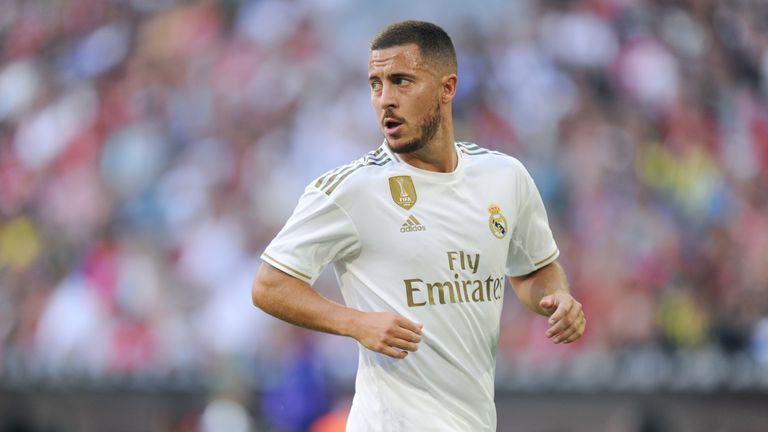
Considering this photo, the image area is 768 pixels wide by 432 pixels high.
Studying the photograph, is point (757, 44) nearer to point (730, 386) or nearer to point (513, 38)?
point (513, 38)

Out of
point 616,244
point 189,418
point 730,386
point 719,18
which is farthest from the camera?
point 719,18

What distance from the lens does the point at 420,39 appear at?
14.3 feet

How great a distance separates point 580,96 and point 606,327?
255 centimetres

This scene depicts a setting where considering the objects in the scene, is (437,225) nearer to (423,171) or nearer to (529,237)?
(423,171)

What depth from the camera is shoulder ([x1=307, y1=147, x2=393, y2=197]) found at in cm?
428

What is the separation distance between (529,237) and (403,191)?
2.22 feet

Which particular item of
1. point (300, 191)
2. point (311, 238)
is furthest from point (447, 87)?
point (300, 191)

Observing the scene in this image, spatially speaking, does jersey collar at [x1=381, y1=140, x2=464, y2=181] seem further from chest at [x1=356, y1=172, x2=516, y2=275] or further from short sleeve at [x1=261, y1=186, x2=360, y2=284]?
short sleeve at [x1=261, y1=186, x2=360, y2=284]

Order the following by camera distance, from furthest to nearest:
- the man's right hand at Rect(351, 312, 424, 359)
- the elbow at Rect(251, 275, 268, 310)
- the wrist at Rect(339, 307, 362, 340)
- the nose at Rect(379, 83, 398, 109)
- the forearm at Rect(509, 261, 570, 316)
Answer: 1. the forearm at Rect(509, 261, 570, 316)
2. the nose at Rect(379, 83, 398, 109)
3. the elbow at Rect(251, 275, 268, 310)
4. the wrist at Rect(339, 307, 362, 340)
5. the man's right hand at Rect(351, 312, 424, 359)

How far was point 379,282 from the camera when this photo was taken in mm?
4328

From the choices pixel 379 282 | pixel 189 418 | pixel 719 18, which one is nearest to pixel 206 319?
pixel 189 418

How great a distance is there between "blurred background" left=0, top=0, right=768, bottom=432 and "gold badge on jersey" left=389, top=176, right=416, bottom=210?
16.3 ft

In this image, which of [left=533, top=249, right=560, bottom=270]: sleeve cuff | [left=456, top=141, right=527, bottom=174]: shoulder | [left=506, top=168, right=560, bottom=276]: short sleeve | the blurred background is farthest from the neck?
the blurred background

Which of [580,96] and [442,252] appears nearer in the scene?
[442,252]
